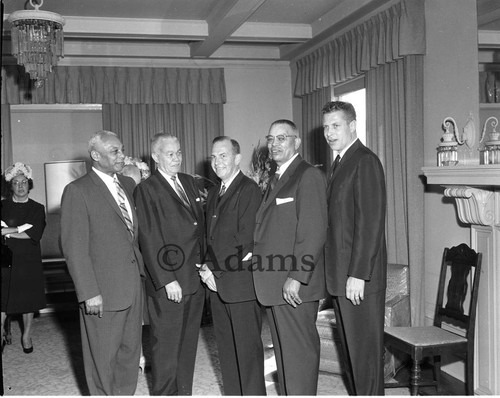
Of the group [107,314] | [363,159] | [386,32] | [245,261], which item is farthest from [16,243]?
[386,32]

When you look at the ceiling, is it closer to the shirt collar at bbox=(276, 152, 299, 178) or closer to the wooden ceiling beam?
the wooden ceiling beam

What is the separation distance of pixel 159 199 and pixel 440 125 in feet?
7.68

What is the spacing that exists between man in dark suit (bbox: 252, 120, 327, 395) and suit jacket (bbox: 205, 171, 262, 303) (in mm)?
70

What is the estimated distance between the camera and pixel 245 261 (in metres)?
3.15

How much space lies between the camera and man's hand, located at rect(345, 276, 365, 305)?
2891 millimetres

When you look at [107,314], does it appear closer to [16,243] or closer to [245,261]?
[245,261]

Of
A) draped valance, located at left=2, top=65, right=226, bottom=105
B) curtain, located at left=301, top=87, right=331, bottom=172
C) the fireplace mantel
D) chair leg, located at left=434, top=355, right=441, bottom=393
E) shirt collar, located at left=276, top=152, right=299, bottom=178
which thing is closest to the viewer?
shirt collar, located at left=276, top=152, right=299, bottom=178

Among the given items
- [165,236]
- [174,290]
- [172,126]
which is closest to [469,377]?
[174,290]

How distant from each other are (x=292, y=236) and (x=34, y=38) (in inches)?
101

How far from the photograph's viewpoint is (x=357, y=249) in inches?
113

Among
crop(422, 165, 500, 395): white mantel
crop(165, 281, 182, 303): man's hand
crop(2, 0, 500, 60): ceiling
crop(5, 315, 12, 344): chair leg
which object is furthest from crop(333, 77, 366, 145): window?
crop(5, 315, 12, 344): chair leg

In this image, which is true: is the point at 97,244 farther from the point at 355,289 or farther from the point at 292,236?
the point at 355,289

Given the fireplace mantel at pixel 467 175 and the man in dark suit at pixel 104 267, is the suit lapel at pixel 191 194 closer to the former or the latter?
the man in dark suit at pixel 104 267

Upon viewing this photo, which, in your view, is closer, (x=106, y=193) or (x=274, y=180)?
(x=106, y=193)
